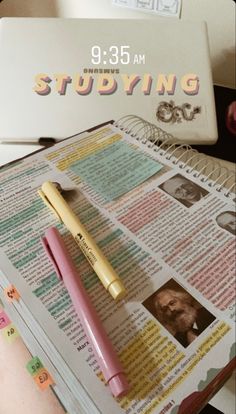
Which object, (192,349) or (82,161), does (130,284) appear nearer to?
(192,349)

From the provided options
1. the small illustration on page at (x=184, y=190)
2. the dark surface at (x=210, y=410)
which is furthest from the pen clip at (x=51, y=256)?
the dark surface at (x=210, y=410)

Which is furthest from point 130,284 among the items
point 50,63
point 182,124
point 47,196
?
point 50,63

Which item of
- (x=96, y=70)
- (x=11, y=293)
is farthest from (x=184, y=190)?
(x=96, y=70)

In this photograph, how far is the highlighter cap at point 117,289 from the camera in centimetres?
30

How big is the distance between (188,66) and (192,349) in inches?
17.9

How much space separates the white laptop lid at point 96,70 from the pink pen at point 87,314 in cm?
26

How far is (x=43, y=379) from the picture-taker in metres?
0.31

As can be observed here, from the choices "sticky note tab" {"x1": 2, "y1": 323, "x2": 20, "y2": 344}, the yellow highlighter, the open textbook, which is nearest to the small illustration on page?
the open textbook

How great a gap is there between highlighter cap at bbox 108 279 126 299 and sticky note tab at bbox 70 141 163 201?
0.11 m

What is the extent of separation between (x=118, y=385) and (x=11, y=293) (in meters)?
0.12

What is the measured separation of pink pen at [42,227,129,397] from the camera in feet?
0.84

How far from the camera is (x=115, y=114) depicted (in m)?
0.56

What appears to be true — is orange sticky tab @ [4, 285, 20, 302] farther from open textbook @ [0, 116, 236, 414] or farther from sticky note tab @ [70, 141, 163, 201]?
sticky note tab @ [70, 141, 163, 201]

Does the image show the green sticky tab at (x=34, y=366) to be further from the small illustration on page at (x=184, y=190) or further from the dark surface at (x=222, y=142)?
the dark surface at (x=222, y=142)
